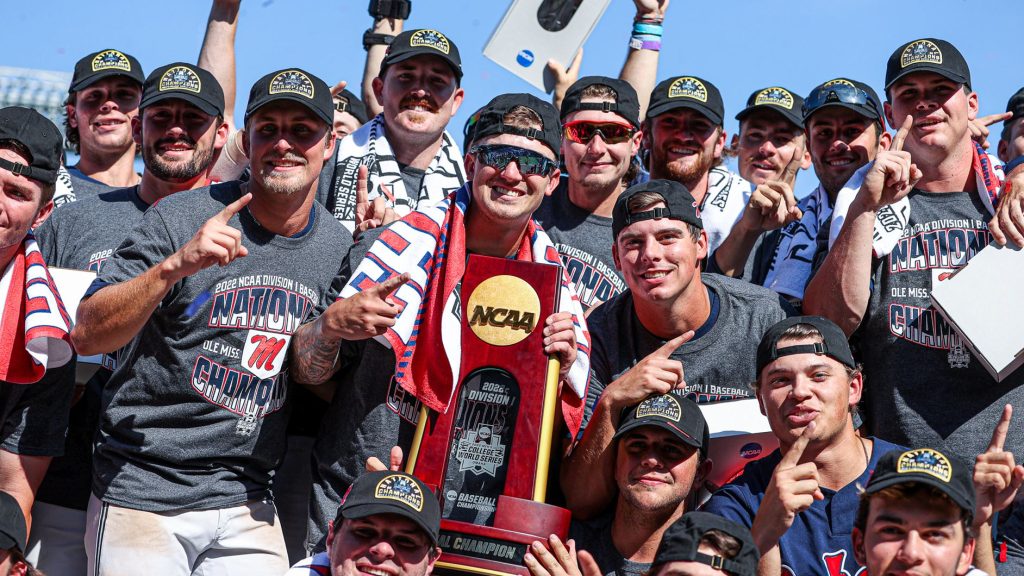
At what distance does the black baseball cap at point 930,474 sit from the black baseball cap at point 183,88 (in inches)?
144

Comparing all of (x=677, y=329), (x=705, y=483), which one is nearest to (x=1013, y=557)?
(x=705, y=483)

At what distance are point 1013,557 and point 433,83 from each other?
3763 millimetres

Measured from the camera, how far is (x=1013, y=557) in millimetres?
5215

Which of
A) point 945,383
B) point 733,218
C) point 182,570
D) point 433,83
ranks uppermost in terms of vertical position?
point 433,83

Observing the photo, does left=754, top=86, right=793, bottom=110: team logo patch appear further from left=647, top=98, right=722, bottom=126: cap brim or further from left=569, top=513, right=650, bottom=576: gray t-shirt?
left=569, top=513, right=650, bottom=576: gray t-shirt

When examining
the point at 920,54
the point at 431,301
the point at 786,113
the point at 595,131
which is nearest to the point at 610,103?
the point at 595,131

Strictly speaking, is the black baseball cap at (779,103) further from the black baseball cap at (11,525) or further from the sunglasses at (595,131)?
the black baseball cap at (11,525)

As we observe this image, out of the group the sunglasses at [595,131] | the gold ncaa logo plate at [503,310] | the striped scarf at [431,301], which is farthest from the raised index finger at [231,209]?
the sunglasses at [595,131]

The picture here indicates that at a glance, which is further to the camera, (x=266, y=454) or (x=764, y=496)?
(x=266, y=454)

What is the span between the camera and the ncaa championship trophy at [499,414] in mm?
4898

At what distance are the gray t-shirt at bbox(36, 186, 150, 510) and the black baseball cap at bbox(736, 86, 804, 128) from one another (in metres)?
3.34

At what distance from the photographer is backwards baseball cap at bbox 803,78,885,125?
20.0 ft

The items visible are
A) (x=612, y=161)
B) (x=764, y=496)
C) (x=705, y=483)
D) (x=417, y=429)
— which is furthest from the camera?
(x=612, y=161)

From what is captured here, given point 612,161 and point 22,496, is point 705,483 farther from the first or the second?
point 22,496
